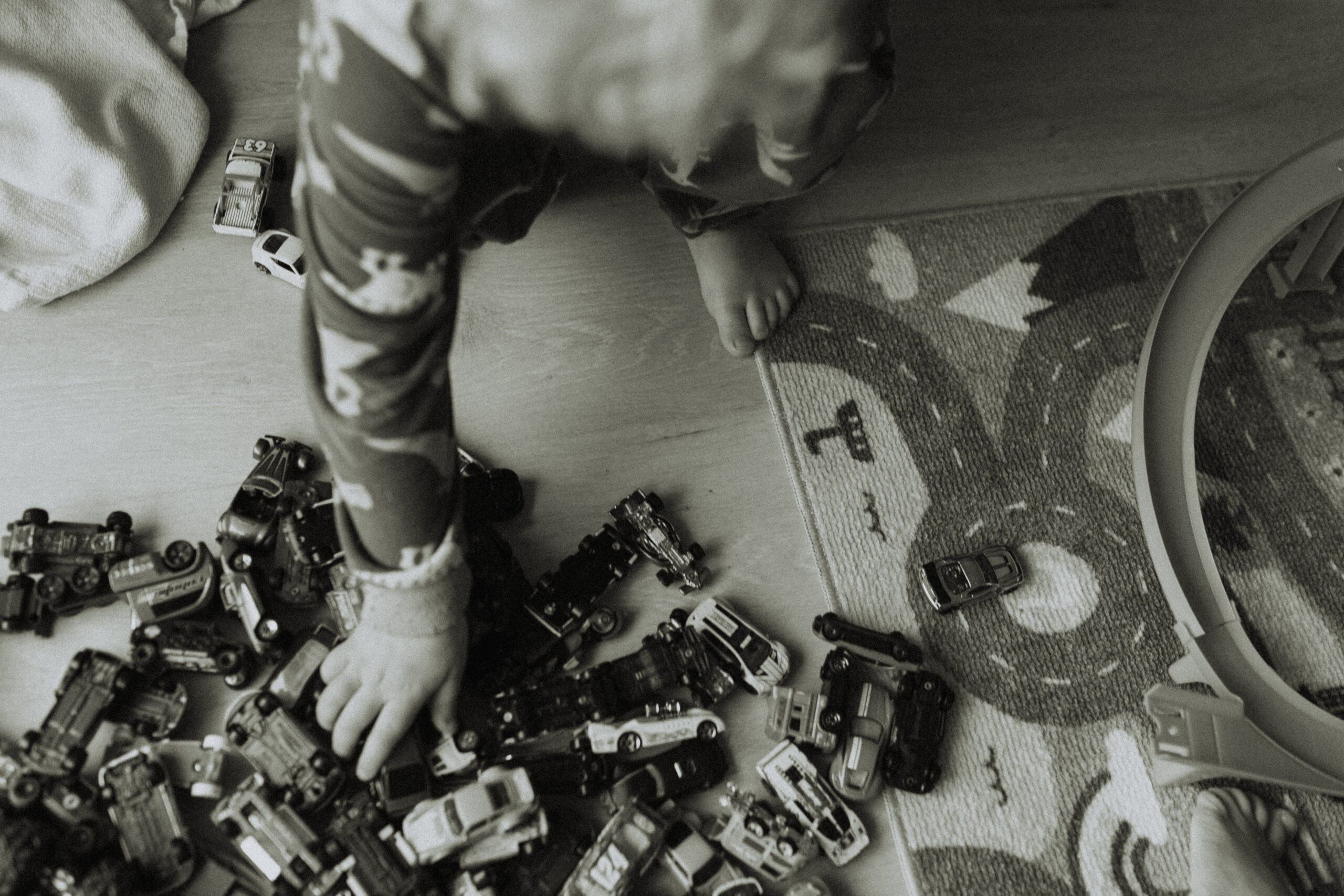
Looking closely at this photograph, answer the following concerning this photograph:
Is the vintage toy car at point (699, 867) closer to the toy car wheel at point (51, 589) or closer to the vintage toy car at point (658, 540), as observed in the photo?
the vintage toy car at point (658, 540)

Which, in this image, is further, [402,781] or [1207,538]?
[1207,538]

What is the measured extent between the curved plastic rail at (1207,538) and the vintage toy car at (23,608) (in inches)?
35.1

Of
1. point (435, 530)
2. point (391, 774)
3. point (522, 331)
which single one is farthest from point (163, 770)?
point (522, 331)

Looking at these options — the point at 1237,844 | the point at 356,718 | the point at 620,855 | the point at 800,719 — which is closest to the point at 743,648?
the point at 800,719

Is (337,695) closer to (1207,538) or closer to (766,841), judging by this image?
(766,841)

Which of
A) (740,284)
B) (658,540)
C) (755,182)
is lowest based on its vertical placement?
(658,540)

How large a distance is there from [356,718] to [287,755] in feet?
0.20

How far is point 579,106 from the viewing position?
429mm

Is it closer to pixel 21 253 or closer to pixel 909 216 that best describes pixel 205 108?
pixel 21 253

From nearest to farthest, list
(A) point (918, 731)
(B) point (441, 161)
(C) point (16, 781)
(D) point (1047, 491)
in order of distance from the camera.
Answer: (B) point (441, 161) → (C) point (16, 781) → (A) point (918, 731) → (D) point (1047, 491)

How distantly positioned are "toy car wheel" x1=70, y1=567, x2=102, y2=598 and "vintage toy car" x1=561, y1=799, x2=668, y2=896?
1.44 feet

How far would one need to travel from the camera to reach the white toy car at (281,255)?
0.93 m

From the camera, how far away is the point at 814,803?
80 cm

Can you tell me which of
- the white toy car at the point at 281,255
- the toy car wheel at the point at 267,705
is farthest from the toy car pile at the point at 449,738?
the white toy car at the point at 281,255
